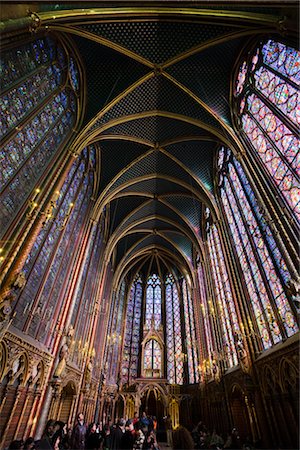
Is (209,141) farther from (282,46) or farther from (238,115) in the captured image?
(282,46)

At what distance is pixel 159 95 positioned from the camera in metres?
13.0

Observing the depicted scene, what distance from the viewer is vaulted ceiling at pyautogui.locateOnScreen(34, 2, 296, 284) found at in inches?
349

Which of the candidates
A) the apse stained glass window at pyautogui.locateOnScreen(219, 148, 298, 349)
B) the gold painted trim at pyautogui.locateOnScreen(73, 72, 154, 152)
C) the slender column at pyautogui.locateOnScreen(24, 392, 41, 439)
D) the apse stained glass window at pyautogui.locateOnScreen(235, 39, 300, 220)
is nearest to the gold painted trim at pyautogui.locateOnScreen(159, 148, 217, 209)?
the apse stained glass window at pyautogui.locateOnScreen(219, 148, 298, 349)

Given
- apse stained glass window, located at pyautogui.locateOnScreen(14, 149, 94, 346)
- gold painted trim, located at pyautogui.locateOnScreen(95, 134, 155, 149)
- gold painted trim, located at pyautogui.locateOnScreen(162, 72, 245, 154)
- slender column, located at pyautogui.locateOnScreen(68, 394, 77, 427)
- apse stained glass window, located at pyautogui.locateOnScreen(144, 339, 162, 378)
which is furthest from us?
apse stained glass window, located at pyautogui.locateOnScreen(144, 339, 162, 378)

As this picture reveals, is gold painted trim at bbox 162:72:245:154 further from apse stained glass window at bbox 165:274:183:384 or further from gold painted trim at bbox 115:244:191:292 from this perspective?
apse stained glass window at bbox 165:274:183:384

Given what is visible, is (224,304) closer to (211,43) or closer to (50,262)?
(50,262)

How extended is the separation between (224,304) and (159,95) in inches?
492

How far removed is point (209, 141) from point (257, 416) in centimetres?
1378

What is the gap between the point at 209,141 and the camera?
49.2 feet

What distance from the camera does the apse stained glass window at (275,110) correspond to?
8.16 meters

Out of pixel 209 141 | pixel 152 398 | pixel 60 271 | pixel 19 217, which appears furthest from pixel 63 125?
pixel 152 398

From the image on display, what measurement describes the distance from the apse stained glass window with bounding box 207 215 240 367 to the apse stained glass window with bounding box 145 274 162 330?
36.6 ft

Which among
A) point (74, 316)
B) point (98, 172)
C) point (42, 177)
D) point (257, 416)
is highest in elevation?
point (98, 172)

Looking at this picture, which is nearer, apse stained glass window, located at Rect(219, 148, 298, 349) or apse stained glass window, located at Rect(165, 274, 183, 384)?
apse stained glass window, located at Rect(219, 148, 298, 349)
